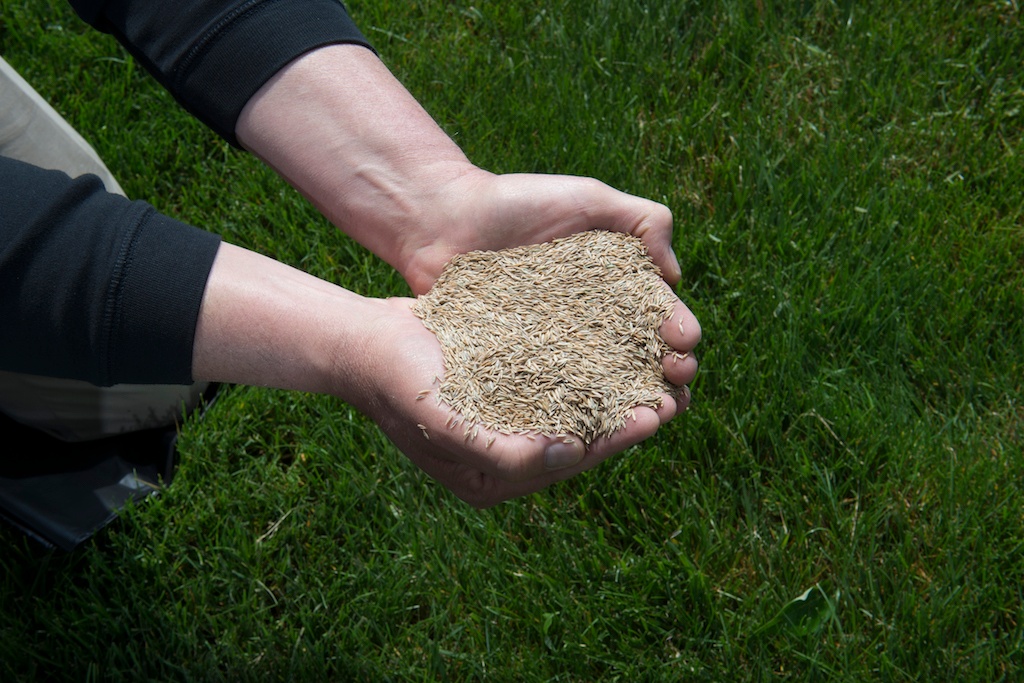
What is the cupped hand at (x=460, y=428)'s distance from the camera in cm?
162

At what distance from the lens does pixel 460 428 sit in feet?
5.31

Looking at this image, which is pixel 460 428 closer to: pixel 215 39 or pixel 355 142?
pixel 355 142

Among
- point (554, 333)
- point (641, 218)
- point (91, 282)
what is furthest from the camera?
point (641, 218)

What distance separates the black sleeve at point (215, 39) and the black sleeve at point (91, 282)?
0.41m

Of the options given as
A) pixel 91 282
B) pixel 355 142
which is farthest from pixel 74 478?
pixel 355 142

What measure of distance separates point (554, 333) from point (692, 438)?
615 mm

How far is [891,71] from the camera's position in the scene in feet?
9.55

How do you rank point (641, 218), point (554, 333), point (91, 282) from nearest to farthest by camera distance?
point (91, 282)
point (554, 333)
point (641, 218)

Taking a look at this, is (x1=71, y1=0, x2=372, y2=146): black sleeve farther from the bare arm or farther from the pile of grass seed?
the pile of grass seed

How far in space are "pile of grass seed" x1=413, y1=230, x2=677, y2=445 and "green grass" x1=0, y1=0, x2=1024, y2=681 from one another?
497mm

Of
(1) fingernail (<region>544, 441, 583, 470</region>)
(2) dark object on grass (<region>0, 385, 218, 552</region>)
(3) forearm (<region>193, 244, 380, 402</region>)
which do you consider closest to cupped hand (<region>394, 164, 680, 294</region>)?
(3) forearm (<region>193, 244, 380, 402</region>)

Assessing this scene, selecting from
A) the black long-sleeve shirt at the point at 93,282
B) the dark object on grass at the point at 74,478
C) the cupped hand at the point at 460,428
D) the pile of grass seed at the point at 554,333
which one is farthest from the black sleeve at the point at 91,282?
the dark object on grass at the point at 74,478

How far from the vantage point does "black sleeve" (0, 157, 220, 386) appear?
1.51 m

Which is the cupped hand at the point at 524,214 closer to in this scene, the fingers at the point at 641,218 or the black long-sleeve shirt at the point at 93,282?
the fingers at the point at 641,218
